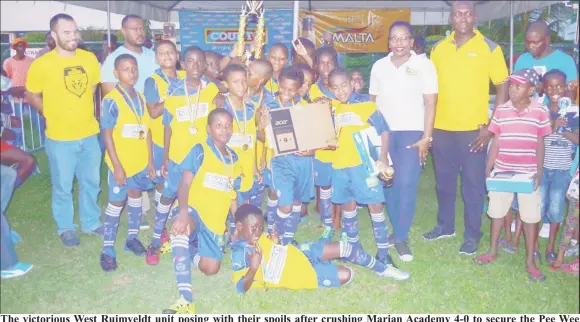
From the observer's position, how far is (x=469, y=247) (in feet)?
16.7

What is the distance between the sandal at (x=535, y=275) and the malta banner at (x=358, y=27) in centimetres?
970

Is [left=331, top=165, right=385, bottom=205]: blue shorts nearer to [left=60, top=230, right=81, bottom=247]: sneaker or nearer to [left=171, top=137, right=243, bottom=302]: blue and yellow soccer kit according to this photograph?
[left=171, top=137, right=243, bottom=302]: blue and yellow soccer kit

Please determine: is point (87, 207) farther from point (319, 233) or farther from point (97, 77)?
point (319, 233)

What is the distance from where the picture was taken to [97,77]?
209 inches

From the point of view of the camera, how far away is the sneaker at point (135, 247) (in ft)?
16.6

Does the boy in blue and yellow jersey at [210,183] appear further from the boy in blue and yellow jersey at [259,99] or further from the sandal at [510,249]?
the sandal at [510,249]

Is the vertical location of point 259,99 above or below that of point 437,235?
above

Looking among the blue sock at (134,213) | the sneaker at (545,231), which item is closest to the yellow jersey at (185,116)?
the blue sock at (134,213)

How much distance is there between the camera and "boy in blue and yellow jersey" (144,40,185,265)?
479 cm

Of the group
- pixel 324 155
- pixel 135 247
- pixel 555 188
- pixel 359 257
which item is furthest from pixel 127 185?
pixel 555 188

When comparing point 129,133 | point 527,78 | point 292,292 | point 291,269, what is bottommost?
point 292,292

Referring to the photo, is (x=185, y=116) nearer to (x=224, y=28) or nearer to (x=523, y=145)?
(x=523, y=145)

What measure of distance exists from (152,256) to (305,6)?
334 inches

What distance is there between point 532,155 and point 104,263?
3.68 meters
